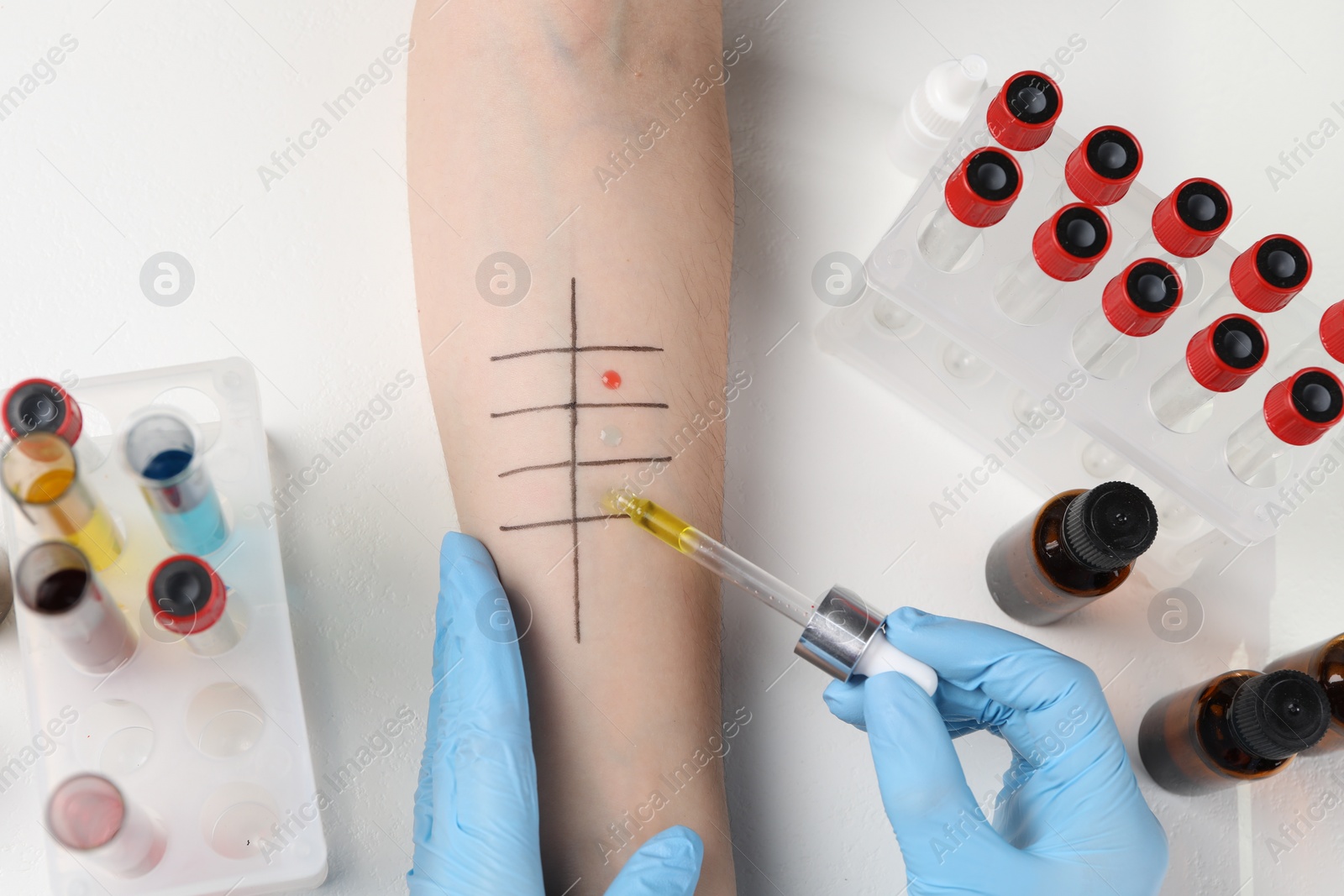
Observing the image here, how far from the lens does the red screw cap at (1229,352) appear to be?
1271 millimetres

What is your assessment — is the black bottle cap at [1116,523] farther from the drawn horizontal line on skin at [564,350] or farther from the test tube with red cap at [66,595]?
the test tube with red cap at [66,595]

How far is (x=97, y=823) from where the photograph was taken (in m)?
1.19

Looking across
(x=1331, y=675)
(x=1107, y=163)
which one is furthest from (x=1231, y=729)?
(x=1107, y=163)

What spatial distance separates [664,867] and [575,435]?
614 mm

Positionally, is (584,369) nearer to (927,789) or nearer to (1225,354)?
(927,789)

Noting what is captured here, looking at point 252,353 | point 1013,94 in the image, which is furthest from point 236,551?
point 1013,94

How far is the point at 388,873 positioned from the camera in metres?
1.41

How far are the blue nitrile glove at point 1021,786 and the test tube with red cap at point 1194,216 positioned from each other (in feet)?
2.10

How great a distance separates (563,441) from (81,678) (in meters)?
0.77

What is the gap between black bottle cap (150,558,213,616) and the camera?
1195mm

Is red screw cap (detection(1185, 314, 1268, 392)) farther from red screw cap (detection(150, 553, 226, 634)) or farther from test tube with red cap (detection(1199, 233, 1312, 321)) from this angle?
red screw cap (detection(150, 553, 226, 634))

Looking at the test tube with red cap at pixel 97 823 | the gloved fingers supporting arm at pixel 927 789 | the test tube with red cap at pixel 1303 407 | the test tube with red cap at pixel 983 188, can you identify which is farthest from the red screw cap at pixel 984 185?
the test tube with red cap at pixel 97 823

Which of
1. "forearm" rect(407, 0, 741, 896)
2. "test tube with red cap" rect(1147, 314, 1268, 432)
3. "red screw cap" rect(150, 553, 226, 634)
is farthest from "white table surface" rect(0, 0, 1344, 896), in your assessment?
"test tube with red cap" rect(1147, 314, 1268, 432)

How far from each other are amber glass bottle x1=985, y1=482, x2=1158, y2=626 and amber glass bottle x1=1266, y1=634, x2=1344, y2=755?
331mm
